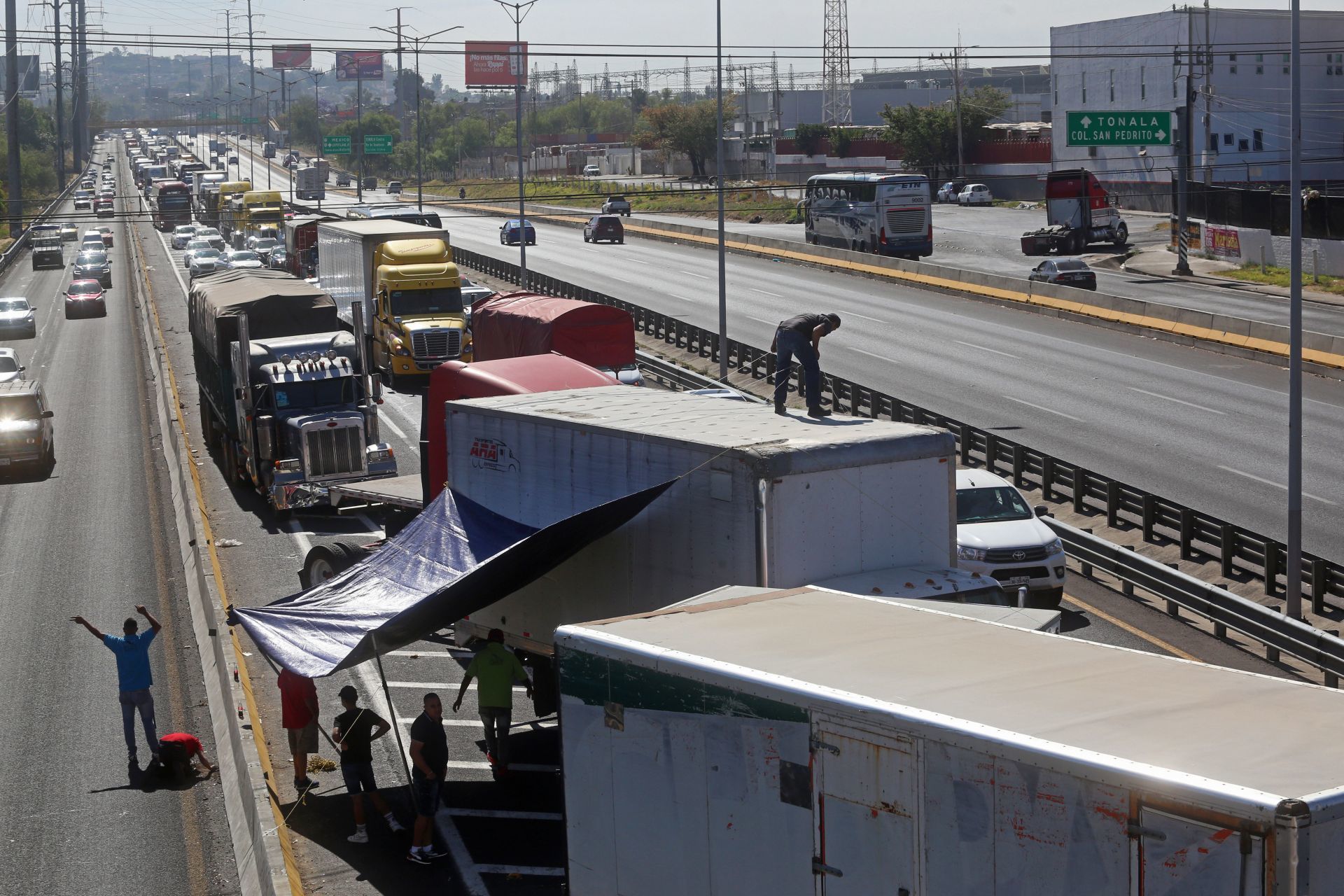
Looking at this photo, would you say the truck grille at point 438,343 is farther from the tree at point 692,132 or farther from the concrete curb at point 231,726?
the tree at point 692,132

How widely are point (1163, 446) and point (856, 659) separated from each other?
23171 mm

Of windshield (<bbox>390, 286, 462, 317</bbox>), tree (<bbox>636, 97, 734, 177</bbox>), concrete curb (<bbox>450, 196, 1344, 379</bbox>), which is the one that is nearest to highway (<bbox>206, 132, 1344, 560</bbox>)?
concrete curb (<bbox>450, 196, 1344, 379</bbox>)

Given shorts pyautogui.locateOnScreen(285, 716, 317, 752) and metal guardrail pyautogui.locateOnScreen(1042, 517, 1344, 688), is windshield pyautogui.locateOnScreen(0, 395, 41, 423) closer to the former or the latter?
shorts pyautogui.locateOnScreen(285, 716, 317, 752)

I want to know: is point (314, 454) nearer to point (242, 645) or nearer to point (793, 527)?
point (242, 645)

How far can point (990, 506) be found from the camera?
65.5 feet

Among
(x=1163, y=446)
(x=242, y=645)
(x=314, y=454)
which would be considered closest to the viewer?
(x=242, y=645)

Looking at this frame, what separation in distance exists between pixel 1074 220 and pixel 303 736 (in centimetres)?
6453

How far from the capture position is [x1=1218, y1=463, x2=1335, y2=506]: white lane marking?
25547 millimetres

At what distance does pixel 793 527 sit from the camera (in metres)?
12.1

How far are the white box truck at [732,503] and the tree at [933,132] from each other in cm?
9993

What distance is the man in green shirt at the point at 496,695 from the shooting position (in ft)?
44.7

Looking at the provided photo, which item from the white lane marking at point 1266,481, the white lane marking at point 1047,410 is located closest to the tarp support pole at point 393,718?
the white lane marking at point 1266,481

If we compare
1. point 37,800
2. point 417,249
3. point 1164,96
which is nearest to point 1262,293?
point 417,249

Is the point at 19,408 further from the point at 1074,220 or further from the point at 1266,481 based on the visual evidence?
the point at 1074,220
